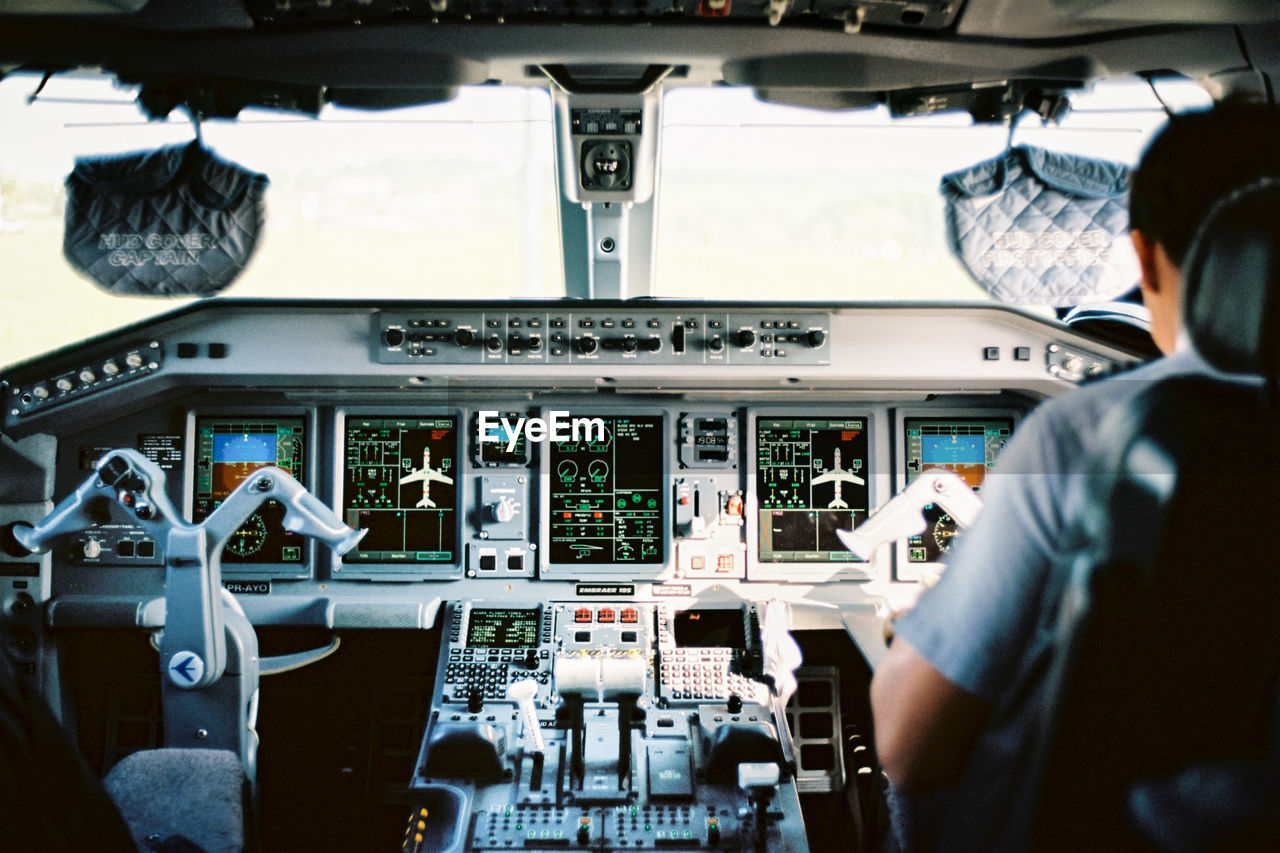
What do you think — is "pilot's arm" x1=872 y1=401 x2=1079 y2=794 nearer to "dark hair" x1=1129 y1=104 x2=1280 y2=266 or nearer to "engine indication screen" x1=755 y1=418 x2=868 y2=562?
"dark hair" x1=1129 y1=104 x2=1280 y2=266

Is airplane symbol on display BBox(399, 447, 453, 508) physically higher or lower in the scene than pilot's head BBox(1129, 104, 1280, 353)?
lower

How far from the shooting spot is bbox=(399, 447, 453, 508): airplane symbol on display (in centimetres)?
265

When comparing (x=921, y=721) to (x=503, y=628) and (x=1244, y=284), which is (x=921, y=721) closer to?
(x=1244, y=284)

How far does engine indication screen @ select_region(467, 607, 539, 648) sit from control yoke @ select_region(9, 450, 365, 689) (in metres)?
0.76

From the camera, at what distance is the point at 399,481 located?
2.64 m

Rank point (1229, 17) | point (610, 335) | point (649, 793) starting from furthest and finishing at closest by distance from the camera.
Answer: point (610, 335)
point (649, 793)
point (1229, 17)

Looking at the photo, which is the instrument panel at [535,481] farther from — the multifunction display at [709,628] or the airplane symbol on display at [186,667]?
the airplane symbol on display at [186,667]

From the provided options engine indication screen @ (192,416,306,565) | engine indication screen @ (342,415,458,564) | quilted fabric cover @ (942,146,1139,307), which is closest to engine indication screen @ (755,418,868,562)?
quilted fabric cover @ (942,146,1139,307)

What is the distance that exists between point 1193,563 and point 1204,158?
29cm

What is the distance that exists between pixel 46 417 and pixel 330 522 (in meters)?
1.11

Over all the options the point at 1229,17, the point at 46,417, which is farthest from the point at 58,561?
the point at 1229,17

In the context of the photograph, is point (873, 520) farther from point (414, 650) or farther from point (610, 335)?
point (414, 650)

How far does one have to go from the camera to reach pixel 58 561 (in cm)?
259

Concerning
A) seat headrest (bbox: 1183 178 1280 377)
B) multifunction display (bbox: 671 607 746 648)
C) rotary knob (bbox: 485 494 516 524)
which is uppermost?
seat headrest (bbox: 1183 178 1280 377)
